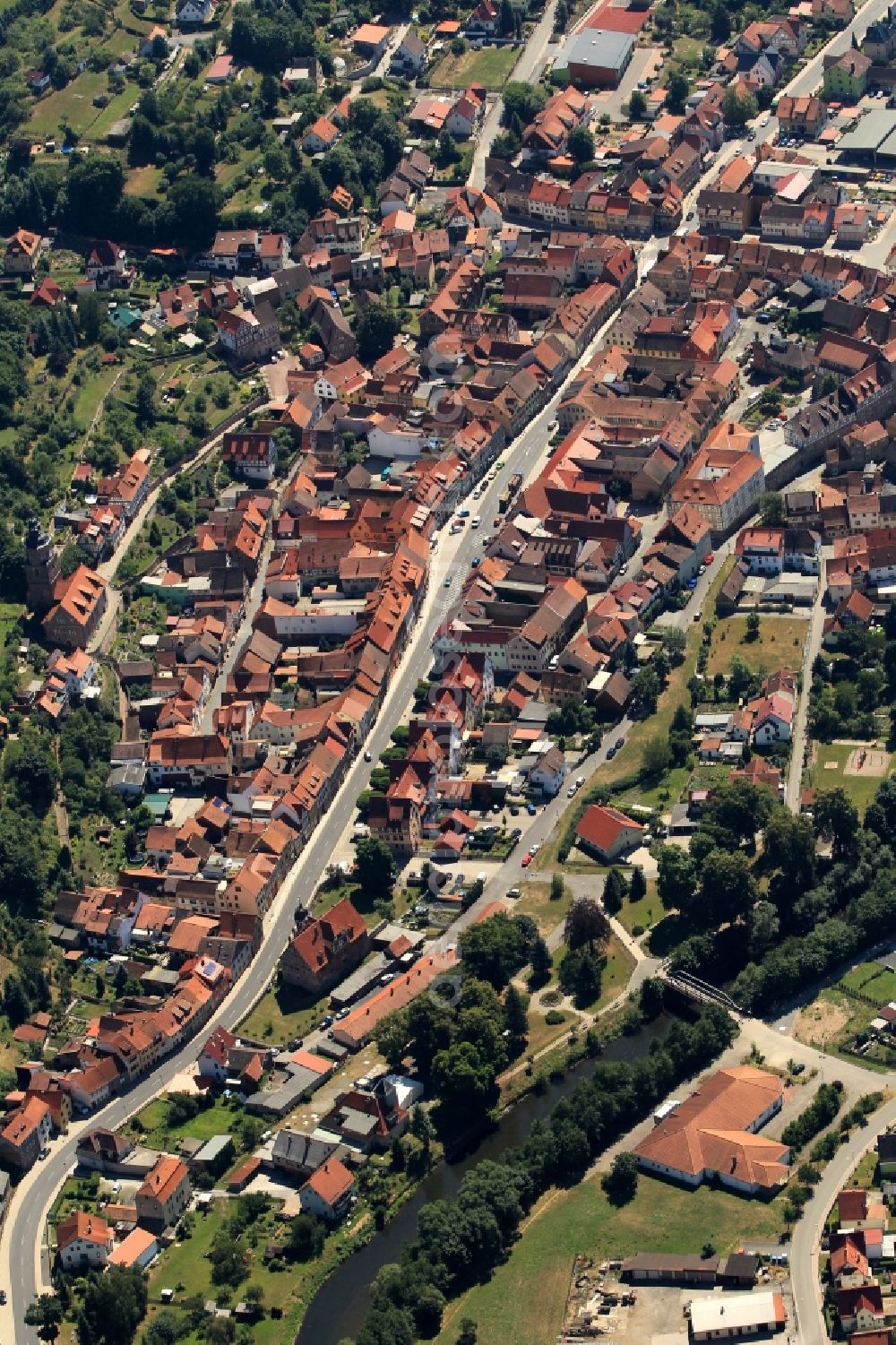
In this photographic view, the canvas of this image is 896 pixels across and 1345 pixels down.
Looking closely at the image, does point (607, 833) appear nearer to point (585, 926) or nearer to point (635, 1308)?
point (585, 926)

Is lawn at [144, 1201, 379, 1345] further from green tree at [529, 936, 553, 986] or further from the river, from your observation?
green tree at [529, 936, 553, 986]

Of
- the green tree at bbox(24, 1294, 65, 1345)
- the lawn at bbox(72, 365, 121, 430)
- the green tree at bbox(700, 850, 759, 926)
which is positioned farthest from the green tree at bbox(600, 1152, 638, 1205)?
the lawn at bbox(72, 365, 121, 430)

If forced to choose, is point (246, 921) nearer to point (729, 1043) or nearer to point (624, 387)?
point (729, 1043)

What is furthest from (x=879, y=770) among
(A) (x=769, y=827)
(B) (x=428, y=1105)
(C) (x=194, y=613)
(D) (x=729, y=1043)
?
(C) (x=194, y=613)

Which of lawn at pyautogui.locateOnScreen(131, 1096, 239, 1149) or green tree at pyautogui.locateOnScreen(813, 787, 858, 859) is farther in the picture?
green tree at pyautogui.locateOnScreen(813, 787, 858, 859)

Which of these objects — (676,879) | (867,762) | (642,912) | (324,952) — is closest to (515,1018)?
(642,912)

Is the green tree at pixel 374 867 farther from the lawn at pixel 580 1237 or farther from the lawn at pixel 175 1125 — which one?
the lawn at pixel 580 1237
